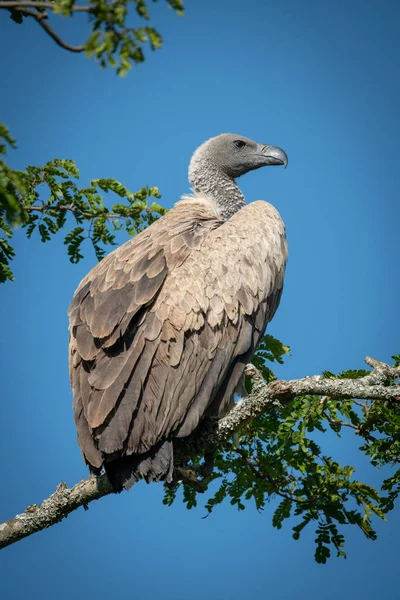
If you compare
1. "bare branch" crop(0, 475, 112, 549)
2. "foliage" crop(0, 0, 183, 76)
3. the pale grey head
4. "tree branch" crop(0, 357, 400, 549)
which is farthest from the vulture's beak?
"foliage" crop(0, 0, 183, 76)

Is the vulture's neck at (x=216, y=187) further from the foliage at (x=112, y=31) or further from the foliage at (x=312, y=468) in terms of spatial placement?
the foliage at (x=112, y=31)

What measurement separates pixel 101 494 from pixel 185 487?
47.6 inches

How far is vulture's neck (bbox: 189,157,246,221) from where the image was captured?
Result: 8.61m

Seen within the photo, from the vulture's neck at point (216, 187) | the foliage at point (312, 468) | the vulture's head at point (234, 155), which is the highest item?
the vulture's head at point (234, 155)

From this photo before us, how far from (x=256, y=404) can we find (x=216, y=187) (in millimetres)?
4167

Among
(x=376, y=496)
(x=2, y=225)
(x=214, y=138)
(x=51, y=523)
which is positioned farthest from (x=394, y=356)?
(x=214, y=138)

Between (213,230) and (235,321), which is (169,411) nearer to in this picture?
(235,321)

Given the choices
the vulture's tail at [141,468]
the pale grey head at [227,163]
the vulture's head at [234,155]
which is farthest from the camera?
the vulture's head at [234,155]

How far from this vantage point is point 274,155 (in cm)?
899

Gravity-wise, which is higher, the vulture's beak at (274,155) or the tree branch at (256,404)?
the vulture's beak at (274,155)

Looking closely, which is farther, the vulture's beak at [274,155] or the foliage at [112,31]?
the vulture's beak at [274,155]

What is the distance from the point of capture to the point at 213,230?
6746 millimetres

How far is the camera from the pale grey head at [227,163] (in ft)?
28.7

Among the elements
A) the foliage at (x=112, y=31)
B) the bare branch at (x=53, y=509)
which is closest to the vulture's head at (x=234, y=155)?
the bare branch at (x=53, y=509)
